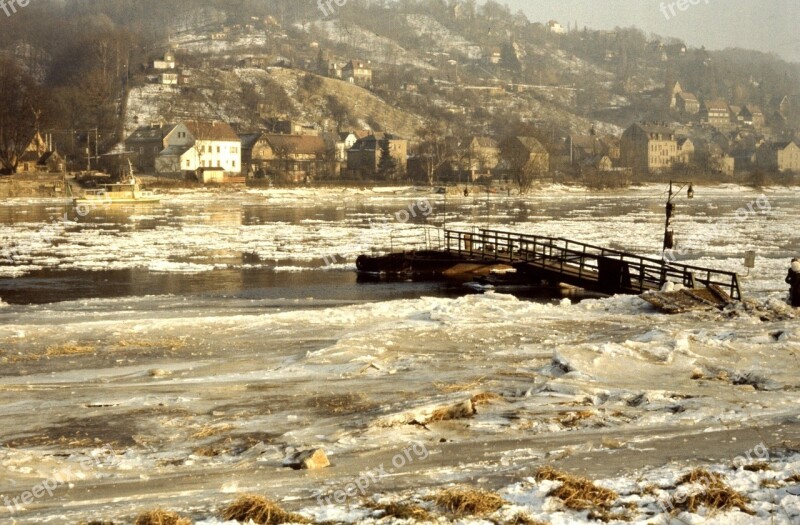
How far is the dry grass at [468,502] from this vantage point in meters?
9.62

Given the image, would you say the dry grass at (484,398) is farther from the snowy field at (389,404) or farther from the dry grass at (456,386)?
the dry grass at (456,386)

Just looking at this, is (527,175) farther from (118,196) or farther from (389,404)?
(389,404)

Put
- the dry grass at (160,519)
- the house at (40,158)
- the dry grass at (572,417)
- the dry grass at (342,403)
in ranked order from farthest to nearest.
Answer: the house at (40,158), the dry grass at (342,403), the dry grass at (572,417), the dry grass at (160,519)

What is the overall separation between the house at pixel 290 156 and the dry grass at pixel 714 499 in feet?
402

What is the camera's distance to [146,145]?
136750mm

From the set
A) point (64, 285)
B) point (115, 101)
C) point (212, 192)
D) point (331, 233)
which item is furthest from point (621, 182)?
point (64, 285)

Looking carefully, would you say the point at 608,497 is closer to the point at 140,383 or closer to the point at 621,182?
the point at 140,383

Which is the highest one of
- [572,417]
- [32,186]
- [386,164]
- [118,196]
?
[386,164]

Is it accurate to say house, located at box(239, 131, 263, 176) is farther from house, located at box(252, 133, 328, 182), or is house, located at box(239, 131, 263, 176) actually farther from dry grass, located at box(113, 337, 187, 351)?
dry grass, located at box(113, 337, 187, 351)

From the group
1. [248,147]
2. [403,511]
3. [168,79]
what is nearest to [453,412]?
[403,511]

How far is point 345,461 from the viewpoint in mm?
11680

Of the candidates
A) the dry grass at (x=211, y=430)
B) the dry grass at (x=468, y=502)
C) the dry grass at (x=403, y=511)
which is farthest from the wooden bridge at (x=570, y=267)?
the dry grass at (x=403, y=511)

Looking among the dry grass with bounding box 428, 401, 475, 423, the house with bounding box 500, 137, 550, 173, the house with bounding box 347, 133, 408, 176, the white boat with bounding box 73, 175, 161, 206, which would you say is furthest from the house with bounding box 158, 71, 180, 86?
the dry grass with bounding box 428, 401, 475, 423

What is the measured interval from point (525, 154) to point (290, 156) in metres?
36.4
